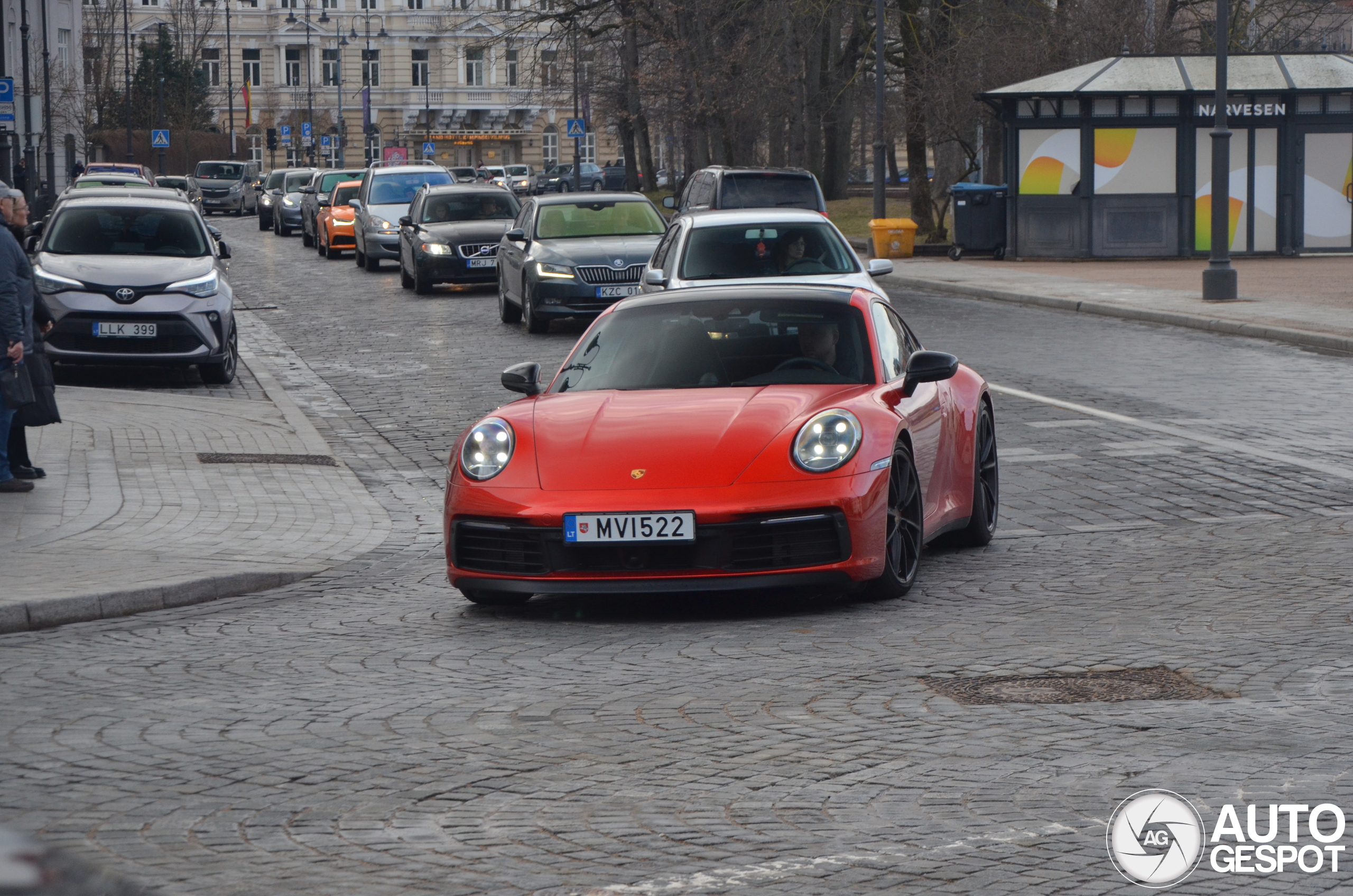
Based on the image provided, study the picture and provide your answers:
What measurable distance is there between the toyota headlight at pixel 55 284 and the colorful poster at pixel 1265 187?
70.3ft

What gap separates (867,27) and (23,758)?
4229cm

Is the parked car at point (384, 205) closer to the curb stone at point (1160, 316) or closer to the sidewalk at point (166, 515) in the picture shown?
the curb stone at point (1160, 316)

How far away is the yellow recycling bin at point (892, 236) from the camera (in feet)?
117

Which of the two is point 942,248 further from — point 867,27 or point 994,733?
point 994,733

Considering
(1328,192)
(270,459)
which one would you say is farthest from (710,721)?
(1328,192)

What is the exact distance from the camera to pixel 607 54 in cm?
6969

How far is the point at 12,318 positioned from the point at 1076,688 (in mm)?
6646

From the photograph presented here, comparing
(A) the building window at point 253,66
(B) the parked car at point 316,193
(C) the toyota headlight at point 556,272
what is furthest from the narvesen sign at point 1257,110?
(A) the building window at point 253,66

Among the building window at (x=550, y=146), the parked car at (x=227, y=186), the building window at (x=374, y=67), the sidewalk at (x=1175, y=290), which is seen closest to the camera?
the sidewalk at (x=1175, y=290)

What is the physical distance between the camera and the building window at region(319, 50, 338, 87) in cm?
12231

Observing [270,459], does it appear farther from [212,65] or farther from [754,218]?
[212,65]

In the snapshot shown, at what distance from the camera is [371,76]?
401 feet

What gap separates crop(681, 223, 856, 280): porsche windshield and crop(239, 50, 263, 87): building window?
363ft

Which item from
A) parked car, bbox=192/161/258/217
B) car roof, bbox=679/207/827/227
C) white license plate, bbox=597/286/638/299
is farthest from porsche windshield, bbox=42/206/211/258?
parked car, bbox=192/161/258/217
